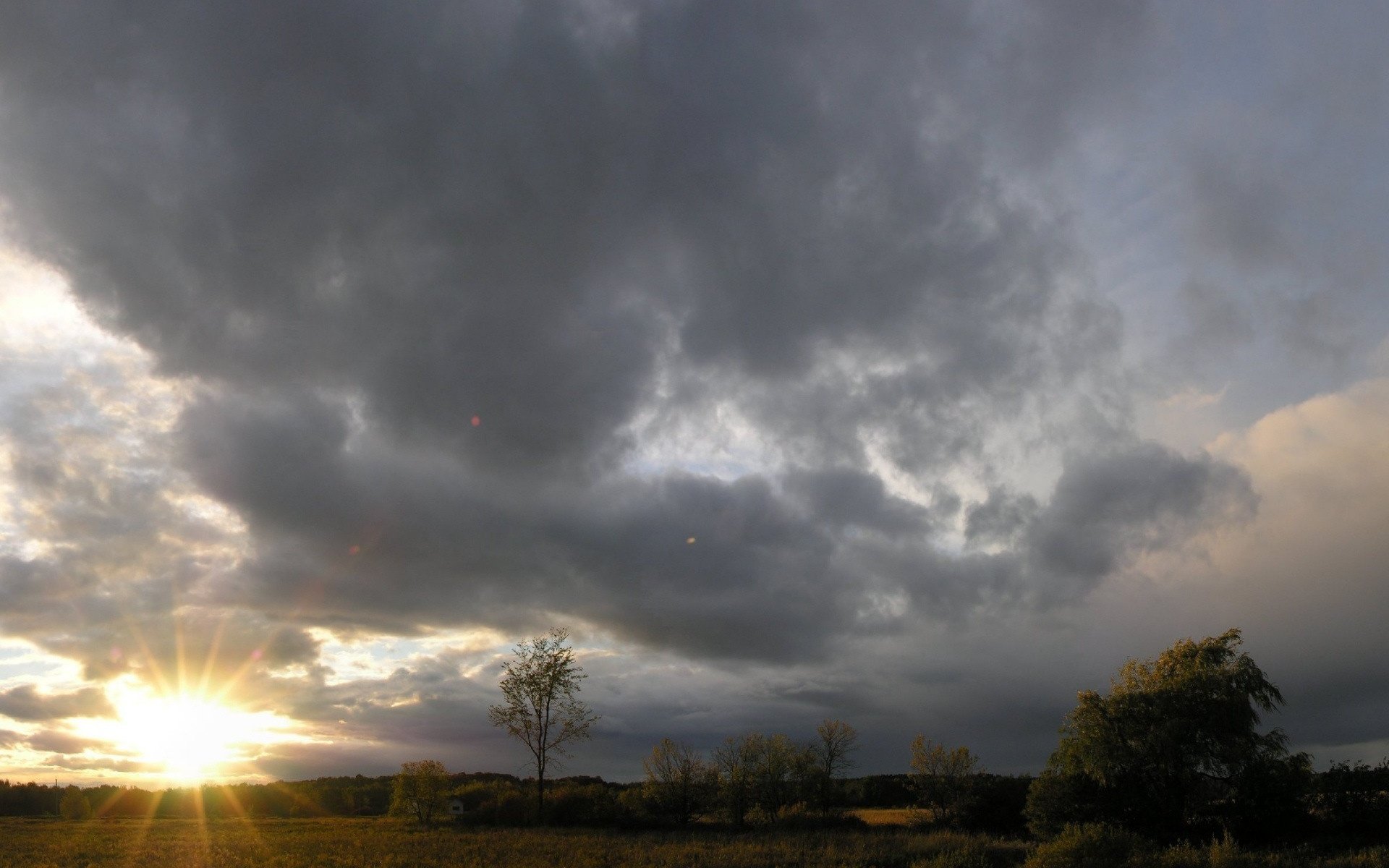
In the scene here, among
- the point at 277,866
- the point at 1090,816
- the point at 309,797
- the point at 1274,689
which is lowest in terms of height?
the point at 309,797

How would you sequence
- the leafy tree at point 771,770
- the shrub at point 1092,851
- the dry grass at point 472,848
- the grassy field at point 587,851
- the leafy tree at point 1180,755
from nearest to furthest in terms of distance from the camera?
the shrub at point 1092,851, the grassy field at point 587,851, the dry grass at point 472,848, the leafy tree at point 1180,755, the leafy tree at point 771,770

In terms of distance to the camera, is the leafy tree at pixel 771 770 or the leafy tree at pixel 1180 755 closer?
the leafy tree at pixel 1180 755

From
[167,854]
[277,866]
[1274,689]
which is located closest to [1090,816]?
[1274,689]

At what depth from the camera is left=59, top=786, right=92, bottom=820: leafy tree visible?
277 feet

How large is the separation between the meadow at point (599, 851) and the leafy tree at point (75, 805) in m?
36.5

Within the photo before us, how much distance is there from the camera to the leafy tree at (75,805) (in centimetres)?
8456

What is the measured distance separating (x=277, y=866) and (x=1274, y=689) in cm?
5428

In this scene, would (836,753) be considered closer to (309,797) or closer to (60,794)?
(309,797)

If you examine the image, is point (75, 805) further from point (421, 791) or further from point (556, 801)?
point (556, 801)

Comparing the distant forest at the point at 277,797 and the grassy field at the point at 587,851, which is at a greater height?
the grassy field at the point at 587,851

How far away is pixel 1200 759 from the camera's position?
46.1m

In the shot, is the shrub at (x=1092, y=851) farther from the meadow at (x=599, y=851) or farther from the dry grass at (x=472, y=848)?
the dry grass at (x=472, y=848)

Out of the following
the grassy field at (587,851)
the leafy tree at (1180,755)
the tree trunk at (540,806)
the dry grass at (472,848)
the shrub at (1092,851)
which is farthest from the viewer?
the tree trunk at (540,806)

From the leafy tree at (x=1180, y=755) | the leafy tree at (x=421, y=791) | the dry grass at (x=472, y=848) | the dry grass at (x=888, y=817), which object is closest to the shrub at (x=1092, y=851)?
the dry grass at (x=472, y=848)
